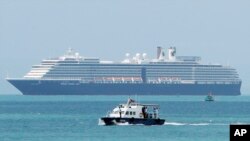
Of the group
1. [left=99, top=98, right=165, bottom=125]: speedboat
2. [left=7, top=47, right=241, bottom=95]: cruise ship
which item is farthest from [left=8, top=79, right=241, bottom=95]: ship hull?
[left=99, top=98, right=165, bottom=125]: speedboat

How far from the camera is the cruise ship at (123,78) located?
172250mm

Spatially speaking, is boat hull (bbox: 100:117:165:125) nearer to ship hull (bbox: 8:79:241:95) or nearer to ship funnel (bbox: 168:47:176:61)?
ship hull (bbox: 8:79:241:95)

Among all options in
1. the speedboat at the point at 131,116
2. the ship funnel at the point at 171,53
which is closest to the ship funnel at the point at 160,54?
the ship funnel at the point at 171,53

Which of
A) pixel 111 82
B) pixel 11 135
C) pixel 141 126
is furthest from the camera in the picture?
pixel 111 82

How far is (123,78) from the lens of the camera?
568ft

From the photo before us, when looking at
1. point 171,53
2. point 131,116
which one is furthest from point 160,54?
point 131,116

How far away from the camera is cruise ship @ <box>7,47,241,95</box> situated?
17225cm

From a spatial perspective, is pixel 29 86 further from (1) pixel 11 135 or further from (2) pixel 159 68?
(1) pixel 11 135

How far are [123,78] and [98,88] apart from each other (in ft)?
16.3

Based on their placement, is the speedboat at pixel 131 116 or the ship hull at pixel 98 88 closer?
the speedboat at pixel 131 116

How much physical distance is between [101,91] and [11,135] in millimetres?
133318

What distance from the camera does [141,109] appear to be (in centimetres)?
4869

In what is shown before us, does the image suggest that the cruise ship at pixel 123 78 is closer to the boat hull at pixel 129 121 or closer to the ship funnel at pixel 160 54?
the ship funnel at pixel 160 54

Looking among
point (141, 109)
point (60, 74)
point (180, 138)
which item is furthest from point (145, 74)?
point (180, 138)
